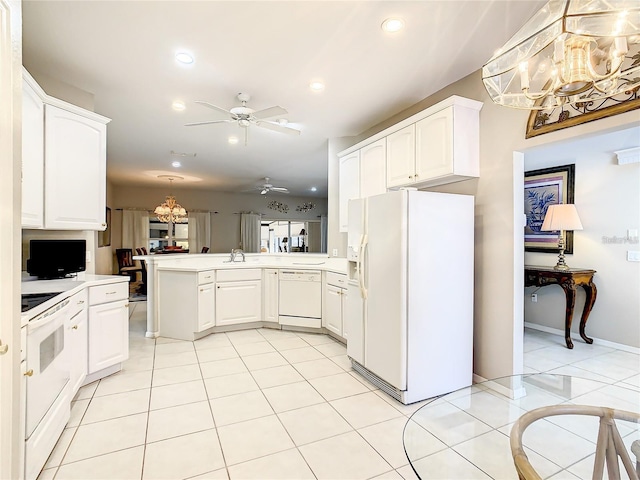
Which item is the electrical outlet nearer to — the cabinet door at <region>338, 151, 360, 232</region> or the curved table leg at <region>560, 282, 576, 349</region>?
the curved table leg at <region>560, 282, 576, 349</region>

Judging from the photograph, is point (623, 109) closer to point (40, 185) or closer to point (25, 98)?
point (25, 98)

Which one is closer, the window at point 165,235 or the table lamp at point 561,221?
the table lamp at point 561,221

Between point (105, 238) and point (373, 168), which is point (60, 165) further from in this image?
point (105, 238)

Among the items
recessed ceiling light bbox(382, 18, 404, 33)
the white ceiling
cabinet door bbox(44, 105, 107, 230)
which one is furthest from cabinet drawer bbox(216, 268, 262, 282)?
recessed ceiling light bbox(382, 18, 404, 33)

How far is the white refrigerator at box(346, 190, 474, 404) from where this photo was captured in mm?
2488

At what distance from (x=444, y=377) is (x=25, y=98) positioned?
12.2ft

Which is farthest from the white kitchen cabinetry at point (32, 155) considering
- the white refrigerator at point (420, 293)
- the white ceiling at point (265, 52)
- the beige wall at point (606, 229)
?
the beige wall at point (606, 229)

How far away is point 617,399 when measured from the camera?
256 centimetres

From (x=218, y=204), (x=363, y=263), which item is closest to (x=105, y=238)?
(x=218, y=204)

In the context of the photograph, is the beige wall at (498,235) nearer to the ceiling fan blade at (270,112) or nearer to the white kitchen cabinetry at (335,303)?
the white kitchen cabinetry at (335,303)

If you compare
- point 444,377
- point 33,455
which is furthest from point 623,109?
point 33,455

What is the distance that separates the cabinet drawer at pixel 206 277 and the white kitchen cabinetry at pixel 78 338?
4.60 feet

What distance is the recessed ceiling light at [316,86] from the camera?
299 centimetres

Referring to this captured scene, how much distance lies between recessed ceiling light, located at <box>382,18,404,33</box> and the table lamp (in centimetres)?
320
